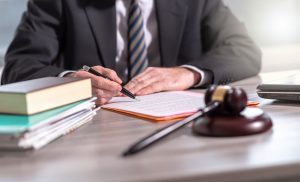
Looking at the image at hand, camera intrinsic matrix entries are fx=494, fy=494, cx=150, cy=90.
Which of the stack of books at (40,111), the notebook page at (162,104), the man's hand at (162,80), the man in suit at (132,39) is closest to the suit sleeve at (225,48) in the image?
the man in suit at (132,39)

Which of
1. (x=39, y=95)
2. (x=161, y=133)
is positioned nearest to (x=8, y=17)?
(x=39, y=95)

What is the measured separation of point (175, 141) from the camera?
0.81 metres

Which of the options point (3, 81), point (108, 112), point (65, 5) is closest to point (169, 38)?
point (65, 5)

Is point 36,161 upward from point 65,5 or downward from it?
downward

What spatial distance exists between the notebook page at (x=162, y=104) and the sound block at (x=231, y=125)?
0.60ft

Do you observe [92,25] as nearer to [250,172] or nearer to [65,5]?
[65,5]

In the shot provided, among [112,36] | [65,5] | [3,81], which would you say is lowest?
[3,81]

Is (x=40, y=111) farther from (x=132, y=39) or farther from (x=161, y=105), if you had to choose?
(x=132, y=39)

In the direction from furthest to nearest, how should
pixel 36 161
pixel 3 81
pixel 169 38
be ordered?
pixel 169 38 → pixel 3 81 → pixel 36 161

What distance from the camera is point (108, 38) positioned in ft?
5.96

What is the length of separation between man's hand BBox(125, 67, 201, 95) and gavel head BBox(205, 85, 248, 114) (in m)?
0.52

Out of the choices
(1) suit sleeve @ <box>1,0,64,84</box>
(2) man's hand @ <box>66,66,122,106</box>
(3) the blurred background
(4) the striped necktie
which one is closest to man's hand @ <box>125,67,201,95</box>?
(2) man's hand @ <box>66,66,122,106</box>

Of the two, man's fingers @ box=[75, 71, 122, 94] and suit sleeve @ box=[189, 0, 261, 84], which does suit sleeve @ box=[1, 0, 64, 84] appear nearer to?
man's fingers @ box=[75, 71, 122, 94]

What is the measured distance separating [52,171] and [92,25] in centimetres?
116
